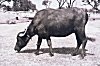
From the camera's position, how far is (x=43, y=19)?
15.6 meters

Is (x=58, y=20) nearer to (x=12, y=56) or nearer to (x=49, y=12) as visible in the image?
(x=49, y=12)

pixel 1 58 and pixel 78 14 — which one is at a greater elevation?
pixel 78 14

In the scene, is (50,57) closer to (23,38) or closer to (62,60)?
(62,60)

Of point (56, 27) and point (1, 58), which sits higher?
point (56, 27)

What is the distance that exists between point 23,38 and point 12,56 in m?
1.27

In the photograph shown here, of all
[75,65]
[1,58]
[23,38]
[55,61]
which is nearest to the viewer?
[75,65]

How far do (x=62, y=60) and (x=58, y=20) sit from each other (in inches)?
88.1

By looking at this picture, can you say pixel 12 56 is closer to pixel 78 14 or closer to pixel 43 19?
pixel 43 19

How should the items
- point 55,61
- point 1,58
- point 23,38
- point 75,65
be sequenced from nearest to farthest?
point 75,65 → point 55,61 → point 1,58 → point 23,38

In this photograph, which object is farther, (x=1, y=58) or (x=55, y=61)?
(x=1, y=58)

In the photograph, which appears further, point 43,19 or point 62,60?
point 43,19

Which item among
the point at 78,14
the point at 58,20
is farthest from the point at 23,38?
the point at 78,14

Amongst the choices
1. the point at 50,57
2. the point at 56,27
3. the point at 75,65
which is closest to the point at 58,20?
the point at 56,27

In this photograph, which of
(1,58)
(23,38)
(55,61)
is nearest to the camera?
(55,61)
